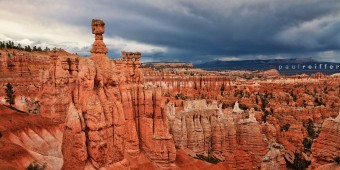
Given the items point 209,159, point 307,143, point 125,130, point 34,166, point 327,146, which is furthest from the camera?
point 307,143

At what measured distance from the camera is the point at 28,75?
5703cm

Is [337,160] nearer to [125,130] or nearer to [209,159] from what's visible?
[125,130]

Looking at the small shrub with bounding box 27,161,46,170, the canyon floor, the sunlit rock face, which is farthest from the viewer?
the small shrub with bounding box 27,161,46,170

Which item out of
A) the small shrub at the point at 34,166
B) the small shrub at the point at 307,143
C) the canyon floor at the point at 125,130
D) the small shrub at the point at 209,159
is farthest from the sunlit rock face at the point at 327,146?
the small shrub at the point at 307,143

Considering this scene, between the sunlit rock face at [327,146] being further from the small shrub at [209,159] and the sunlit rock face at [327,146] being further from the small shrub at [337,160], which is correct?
the small shrub at [209,159]

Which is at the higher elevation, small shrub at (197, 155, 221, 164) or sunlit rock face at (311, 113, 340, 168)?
sunlit rock face at (311, 113, 340, 168)

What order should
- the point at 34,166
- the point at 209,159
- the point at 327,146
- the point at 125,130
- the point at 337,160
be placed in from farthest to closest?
the point at 209,159, the point at 34,166, the point at 125,130, the point at 327,146, the point at 337,160

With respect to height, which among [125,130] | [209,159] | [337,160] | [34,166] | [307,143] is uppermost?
[125,130]

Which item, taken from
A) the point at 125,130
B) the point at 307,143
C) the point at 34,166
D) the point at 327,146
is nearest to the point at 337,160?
the point at 327,146

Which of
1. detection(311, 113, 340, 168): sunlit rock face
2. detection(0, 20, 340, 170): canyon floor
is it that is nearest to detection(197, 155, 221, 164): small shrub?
detection(0, 20, 340, 170): canyon floor

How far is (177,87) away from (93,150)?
9128cm

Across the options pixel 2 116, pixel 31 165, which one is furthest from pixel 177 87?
pixel 31 165

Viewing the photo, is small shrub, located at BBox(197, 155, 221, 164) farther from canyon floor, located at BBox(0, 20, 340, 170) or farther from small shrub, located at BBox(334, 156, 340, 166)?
small shrub, located at BBox(334, 156, 340, 166)

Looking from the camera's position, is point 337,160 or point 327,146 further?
point 327,146
